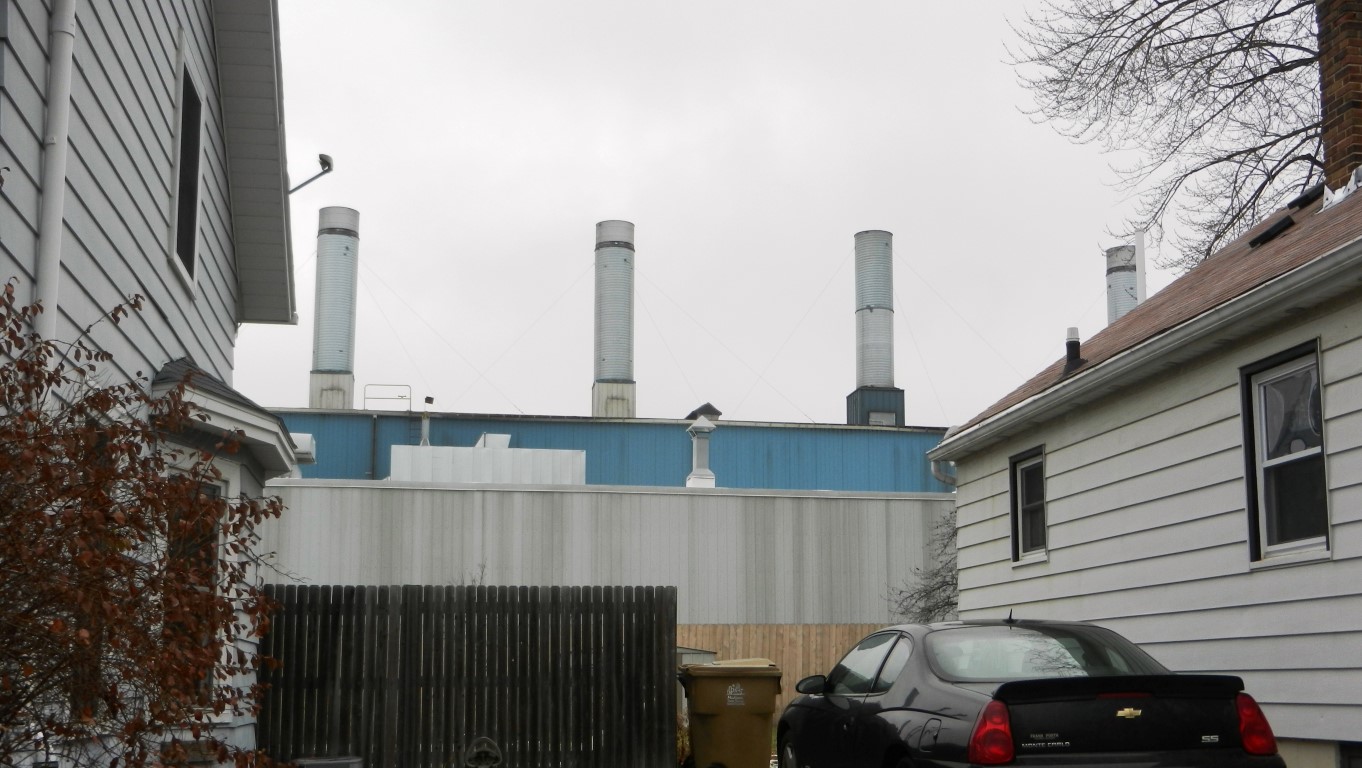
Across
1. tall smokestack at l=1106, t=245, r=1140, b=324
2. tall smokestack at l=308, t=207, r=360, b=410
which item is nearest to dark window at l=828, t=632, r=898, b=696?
tall smokestack at l=308, t=207, r=360, b=410

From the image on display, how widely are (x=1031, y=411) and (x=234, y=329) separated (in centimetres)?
765

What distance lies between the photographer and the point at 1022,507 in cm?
1355

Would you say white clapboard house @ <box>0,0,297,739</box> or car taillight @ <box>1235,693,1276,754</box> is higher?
white clapboard house @ <box>0,0,297,739</box>

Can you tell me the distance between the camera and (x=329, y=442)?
→ 33000 mm

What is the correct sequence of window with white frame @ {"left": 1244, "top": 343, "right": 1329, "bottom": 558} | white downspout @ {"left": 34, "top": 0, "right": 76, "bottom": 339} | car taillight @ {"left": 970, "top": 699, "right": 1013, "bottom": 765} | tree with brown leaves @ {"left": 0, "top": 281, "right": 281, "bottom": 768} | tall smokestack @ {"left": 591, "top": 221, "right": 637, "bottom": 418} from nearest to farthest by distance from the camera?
tree with brown leaves @ {"left": 0, "top": 281, "right": 281, "bottom": 768} < car taillight @ {"left": 970, "top": 699, "right": 1013, "bottom": 765} < white downspout @ {"left": 34, "top": 0, "right": 76, "bottom": 339} < window with white frame @ {"left": 1244, "top": 343, "right": 1329, "bottom": 558} < tall smokestack @ {"left": 591, "top": 221, "right": 637, "bottom": 418}

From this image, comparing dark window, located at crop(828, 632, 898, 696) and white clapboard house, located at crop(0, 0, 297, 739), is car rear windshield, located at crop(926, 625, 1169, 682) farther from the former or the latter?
white clapboard house, located at crop(0, 0, 297, 739)

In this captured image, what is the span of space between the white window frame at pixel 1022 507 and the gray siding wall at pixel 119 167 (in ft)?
24.7

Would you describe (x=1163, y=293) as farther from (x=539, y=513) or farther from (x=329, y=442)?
(x=329, y=442)

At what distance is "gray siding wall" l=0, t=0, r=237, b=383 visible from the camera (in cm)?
697

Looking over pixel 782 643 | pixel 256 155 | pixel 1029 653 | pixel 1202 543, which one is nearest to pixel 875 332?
pixel 782 643

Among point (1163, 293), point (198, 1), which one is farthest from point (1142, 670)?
point (198, 1)

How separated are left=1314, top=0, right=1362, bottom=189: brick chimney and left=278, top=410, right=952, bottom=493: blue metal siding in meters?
→ 22.6

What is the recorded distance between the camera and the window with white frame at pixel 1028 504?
13.2 metres

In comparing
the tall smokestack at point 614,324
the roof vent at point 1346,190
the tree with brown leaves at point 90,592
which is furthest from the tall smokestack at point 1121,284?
the tree with brown leaves at point 90,592
